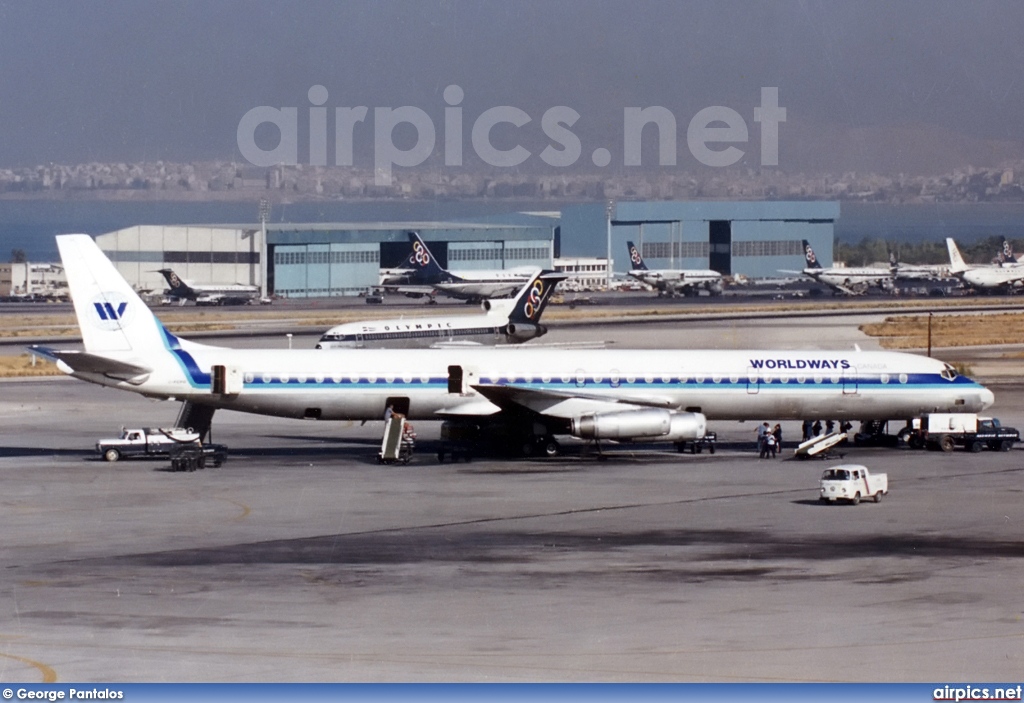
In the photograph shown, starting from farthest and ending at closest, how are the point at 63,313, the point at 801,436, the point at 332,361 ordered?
the point at 63,313 → the point at 801,436 → the point at 332,361

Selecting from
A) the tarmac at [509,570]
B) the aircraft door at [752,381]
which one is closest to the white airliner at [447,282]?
the aircraft door at [752,381]

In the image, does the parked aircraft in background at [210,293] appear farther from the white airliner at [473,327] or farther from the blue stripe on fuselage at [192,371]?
the blue stripe on fuselage at [192,371]

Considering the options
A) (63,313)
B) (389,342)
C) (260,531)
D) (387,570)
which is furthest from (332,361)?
(63,313)

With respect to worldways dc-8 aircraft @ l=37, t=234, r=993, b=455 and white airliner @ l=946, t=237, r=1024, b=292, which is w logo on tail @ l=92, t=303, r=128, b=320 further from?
white airliner @ l=946, t=237, r=1024, b=292

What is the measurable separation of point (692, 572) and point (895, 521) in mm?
9539

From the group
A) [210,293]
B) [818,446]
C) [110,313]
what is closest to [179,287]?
[210,293]

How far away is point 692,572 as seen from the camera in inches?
1256

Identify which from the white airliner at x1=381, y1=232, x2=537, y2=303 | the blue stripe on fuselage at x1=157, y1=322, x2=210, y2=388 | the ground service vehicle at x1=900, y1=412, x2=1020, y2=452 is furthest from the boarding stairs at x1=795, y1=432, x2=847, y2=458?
the white airliner at x1=381, y1=232, x2=537, y2=303

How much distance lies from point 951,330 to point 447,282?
73.9 metres

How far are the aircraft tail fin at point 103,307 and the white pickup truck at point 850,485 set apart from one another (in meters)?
25.2

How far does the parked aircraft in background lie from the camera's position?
17800 cm

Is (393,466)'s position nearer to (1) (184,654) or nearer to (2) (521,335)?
(1) (184,654)

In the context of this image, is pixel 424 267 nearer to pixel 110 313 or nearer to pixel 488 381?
pixel 488 381

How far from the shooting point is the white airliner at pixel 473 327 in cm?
9594
